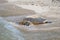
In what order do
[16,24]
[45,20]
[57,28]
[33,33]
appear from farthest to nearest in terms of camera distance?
[45,20], [16,24], [57,28], [33,33]

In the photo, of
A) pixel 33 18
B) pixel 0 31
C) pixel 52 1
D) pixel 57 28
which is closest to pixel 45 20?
pixel 33 18

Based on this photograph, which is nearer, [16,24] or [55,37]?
[55,37]

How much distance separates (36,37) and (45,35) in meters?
0.26

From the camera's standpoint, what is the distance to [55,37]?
13.2 ft

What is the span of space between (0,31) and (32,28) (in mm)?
857

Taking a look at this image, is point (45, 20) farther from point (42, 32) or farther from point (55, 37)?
point (55, 37)

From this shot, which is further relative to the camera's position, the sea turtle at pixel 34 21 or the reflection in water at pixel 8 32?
the sea turtle at pixel 34 21

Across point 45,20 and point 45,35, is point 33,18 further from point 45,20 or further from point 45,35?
point 45,35

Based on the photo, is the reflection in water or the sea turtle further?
the sea turtle

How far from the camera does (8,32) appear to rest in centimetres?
433

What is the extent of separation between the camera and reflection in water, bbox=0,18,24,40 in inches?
156

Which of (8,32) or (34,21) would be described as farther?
(34,21)

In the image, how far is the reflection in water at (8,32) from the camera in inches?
156

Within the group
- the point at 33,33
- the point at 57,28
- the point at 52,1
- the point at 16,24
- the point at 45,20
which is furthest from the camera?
the point at 52,1
